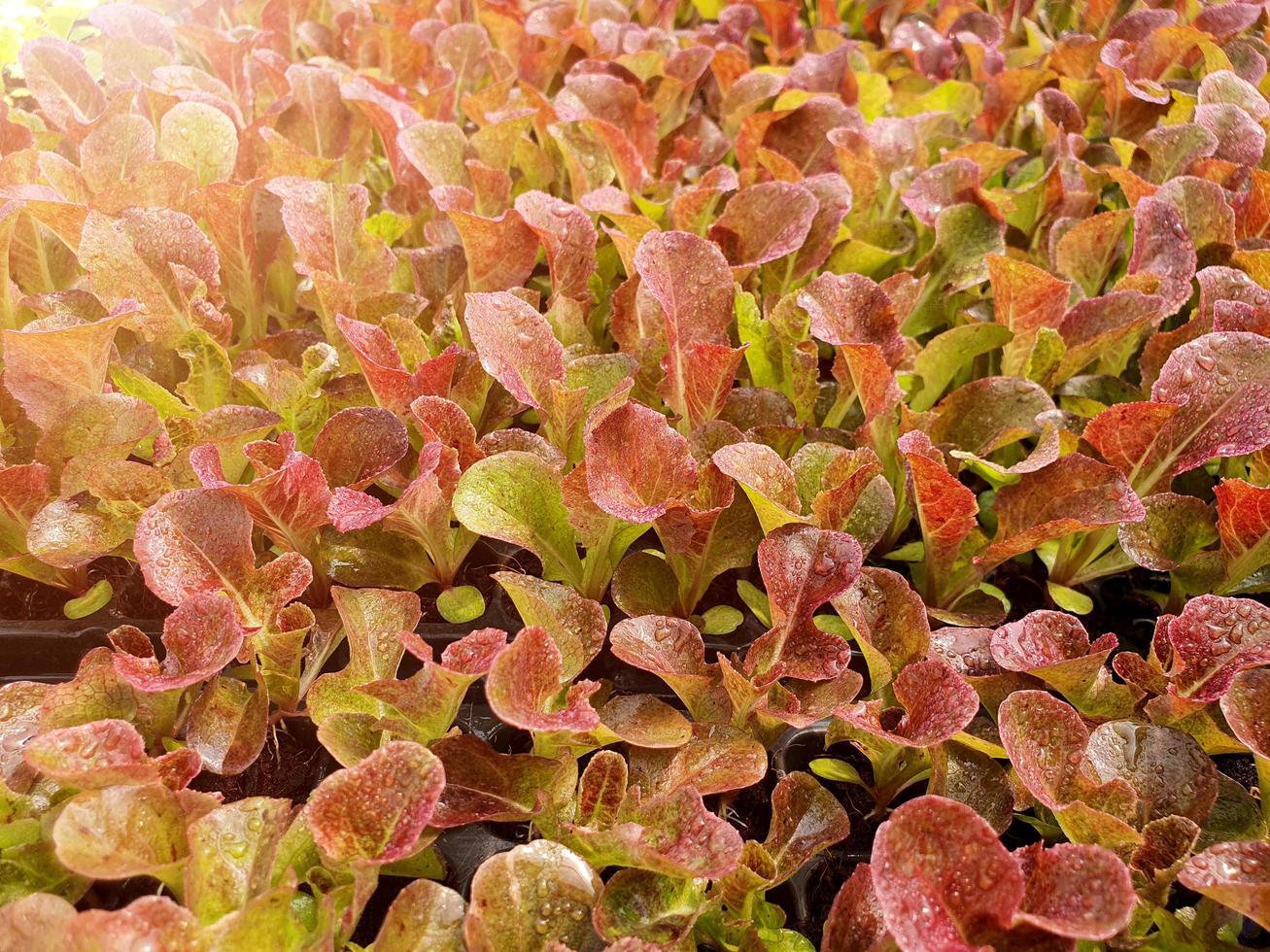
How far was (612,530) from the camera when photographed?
84 cm

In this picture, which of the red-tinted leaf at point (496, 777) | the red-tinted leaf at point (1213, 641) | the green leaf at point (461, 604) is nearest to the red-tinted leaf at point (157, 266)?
the green leaf at point (461, 604)

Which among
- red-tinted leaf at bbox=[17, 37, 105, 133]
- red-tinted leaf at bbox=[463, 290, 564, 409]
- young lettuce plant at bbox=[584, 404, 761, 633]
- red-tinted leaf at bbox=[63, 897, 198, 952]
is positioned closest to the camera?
red-tinted leaf at bbox=[63, 897, 198, 952]

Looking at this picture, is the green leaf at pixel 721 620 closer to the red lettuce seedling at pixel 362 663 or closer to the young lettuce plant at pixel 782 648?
the young lettuce plant at pixel 782 648

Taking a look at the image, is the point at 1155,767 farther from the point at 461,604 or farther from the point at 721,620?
the point at 461,604

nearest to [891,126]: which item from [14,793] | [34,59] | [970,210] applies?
[970,210]

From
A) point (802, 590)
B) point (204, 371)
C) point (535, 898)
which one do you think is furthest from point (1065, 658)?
point (204, 371)

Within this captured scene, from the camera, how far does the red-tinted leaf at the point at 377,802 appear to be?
1.93ft

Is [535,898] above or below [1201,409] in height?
below

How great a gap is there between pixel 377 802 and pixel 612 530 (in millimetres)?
313

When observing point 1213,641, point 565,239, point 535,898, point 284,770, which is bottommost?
point 284,770

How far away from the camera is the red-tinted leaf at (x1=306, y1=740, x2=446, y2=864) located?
Result: 59cm

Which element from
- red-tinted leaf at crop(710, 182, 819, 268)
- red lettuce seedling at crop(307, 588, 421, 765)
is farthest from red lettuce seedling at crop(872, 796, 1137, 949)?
red-tinted leaf at crop(710, 182, 819, 268)

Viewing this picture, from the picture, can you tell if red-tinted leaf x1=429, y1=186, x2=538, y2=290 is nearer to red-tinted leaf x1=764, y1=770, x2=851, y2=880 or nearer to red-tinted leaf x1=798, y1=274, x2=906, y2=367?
red-tinted leaf x1=798, y1=274, x2=906, y2=367

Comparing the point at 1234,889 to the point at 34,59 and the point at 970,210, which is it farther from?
the point at 34,59
